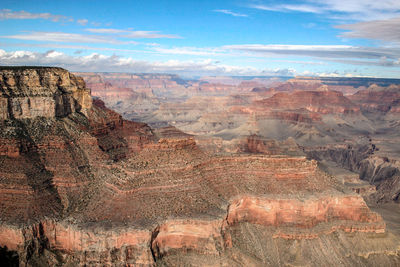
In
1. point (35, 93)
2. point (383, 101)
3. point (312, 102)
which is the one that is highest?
point (35, 93)

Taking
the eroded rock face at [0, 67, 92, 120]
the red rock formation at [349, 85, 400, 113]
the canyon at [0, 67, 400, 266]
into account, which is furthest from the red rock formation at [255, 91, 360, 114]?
the eroded rock face at [0, 67, 92, 120]

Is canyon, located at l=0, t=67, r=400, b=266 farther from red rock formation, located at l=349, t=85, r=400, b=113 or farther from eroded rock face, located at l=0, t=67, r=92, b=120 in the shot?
red rock formation, located at l=349, t=85, r=400, b=113

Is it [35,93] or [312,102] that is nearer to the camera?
[35,93]

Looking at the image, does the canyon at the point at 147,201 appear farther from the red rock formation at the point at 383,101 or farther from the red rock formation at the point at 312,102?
the red rock formation at the point at 383,101

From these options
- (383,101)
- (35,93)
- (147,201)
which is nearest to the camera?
(147,201)

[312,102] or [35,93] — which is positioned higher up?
[35,93]

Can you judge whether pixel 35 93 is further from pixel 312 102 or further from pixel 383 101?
pixel 383 101

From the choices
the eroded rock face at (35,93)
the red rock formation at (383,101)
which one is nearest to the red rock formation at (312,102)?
the red rock formation at (383,101)

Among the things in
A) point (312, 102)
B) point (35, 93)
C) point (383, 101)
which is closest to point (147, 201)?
point (35, 93)
